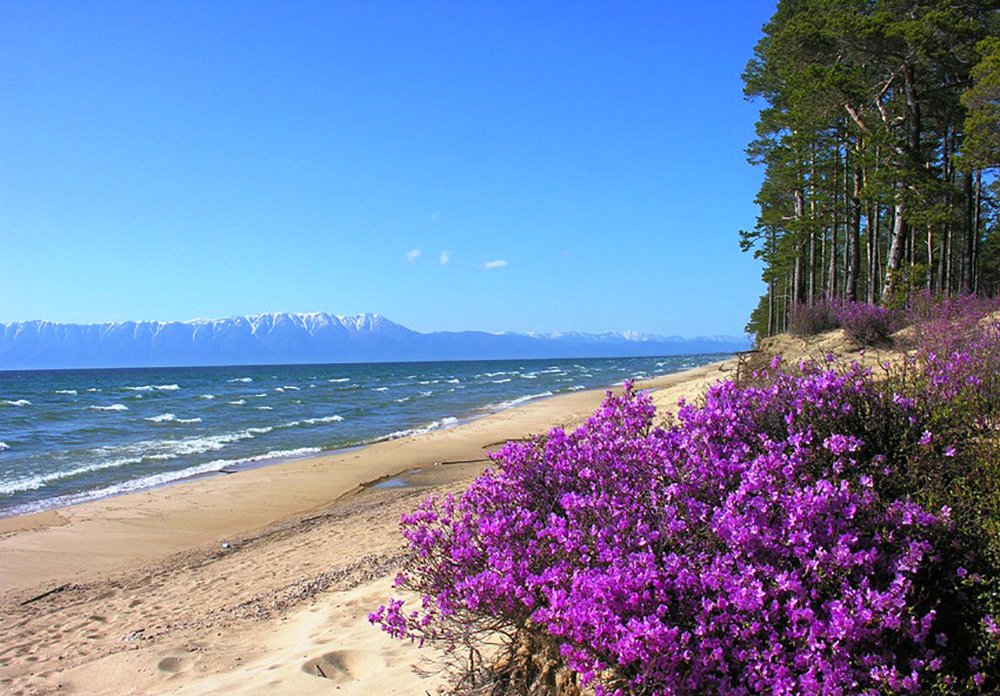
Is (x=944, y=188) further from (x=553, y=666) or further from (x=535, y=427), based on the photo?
(x=553, y=666)

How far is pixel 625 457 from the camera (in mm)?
3160

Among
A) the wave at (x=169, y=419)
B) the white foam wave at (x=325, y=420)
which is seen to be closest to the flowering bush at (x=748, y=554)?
the white foam wave at (x=325, y=420)

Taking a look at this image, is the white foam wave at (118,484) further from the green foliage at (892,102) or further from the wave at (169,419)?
the green foliage at (892,102)

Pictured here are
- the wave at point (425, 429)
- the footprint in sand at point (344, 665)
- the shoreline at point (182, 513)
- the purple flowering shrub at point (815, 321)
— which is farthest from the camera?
the wave at point (425, 429)

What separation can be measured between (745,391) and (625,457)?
818 mm

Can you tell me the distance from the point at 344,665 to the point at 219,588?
11.5 feet

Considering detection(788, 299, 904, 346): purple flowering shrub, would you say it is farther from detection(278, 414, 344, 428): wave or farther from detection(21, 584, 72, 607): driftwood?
detection(278, 414, 344, 428): wave

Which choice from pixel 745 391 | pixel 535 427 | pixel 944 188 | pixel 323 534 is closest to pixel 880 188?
pixel 944 188

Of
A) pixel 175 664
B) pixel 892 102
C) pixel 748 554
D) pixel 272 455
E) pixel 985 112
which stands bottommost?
pixel 272 455

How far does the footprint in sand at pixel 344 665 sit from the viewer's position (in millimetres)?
4043

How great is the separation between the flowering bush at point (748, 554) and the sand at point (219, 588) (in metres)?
1.12

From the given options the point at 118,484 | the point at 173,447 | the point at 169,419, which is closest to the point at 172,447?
the point at 173,447

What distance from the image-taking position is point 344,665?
13.8 feet

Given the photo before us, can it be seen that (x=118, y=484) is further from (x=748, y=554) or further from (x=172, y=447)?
(x=748, y=554)
